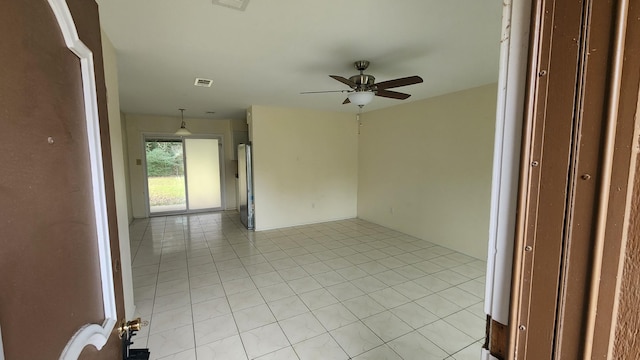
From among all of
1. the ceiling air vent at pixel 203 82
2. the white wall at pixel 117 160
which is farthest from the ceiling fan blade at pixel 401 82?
the white wall at pixel 117 160

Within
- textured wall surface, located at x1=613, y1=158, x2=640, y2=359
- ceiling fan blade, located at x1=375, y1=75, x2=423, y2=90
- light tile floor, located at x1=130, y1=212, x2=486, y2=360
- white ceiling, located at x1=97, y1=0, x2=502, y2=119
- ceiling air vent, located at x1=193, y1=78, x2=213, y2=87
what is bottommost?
light tile floor, located at x1=130, y1=212, x2=486, y2=360

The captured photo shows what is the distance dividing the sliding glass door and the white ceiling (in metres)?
2.84

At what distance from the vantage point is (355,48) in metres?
2.33

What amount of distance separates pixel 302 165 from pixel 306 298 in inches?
123

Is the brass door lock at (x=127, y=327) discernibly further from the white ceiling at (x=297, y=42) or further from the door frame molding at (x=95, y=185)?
the white ceiling at (x=297, y=42)

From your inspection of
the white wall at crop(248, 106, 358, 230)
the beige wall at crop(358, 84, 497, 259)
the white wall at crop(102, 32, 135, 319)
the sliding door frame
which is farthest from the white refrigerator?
the white wall at crop(102, 32, 135, 319)

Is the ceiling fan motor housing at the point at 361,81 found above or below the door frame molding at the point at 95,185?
above

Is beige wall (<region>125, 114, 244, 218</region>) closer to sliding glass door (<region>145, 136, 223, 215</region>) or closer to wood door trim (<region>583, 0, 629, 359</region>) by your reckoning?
sliding glass door (<region>145, 136, 223, 215</region>)

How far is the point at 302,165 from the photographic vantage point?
5.45 metres

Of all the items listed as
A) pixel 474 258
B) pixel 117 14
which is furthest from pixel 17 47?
pixel 474 258

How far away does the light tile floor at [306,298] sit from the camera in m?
2.05

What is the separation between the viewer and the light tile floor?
80.7 inches

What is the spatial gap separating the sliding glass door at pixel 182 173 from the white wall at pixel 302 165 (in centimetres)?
229

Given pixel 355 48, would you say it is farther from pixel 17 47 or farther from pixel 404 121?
pixel 404 121
